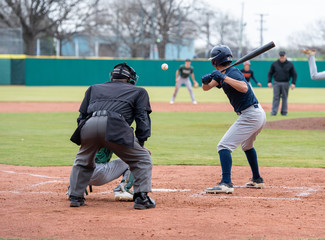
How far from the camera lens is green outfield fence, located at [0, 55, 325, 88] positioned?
145 feet

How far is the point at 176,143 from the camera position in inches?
487

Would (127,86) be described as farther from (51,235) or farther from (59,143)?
(59,143)

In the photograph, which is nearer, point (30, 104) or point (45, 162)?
point (45, 162)

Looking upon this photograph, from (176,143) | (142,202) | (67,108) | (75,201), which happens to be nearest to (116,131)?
(142,202)

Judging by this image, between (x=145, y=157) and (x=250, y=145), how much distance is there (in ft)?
6.25

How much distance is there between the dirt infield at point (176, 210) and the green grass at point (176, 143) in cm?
136

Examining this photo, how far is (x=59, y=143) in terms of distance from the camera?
12.2 m

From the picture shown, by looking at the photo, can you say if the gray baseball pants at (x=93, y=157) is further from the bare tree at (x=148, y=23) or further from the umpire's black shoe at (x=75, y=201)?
the bare tree at (x=148, y=23)

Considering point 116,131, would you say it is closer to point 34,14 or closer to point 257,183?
point 257,183

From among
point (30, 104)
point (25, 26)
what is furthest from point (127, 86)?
point (25, 26)

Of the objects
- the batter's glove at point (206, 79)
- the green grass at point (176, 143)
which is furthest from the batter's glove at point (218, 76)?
the green grass at point (176, 143)

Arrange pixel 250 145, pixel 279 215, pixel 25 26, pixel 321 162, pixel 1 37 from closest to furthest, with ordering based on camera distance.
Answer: pixel 279 215 → pixel 250 145 → pixel 321 162 → pixel 1 37 → pixel 25 26

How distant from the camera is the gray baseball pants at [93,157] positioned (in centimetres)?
556

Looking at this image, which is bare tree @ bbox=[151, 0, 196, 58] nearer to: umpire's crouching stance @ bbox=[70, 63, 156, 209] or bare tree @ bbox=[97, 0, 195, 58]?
bare tree @ bbox=[97, 0, 195, 58]
